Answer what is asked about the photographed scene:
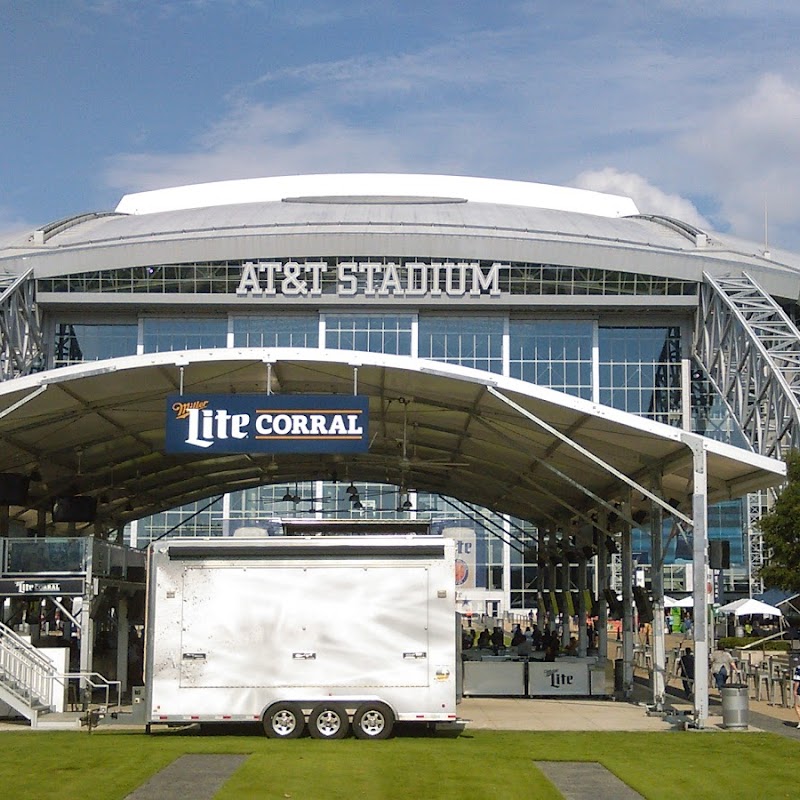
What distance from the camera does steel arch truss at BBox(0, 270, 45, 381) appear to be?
59.3m

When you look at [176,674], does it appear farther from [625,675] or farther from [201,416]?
[625,675]

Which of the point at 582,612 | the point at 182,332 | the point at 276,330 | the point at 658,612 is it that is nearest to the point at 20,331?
the point at 182,332

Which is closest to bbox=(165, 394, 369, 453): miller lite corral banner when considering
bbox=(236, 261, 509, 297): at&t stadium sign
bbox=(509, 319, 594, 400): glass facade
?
bbox=(509, 319, 594, 400): glass facade

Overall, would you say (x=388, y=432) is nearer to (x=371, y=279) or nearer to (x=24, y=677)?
(x=24, y=677)

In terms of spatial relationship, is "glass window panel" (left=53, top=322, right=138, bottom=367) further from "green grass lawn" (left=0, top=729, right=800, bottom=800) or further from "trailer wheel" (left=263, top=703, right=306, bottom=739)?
"trailer wheel" (left=263, top=703, right=306, bottom=739)

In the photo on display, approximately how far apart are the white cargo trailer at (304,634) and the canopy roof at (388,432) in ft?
15.3

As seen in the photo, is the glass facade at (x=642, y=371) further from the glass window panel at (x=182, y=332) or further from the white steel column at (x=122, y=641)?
the white steel column at (x=122, y=641)

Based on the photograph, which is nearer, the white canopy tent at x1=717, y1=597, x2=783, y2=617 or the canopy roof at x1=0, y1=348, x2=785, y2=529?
the canopy roof at x1=0, y1=348, x2=785, y2=529

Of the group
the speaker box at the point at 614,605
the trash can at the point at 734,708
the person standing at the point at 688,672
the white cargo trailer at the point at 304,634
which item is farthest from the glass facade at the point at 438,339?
the white cargo trailer at the point at 304,634

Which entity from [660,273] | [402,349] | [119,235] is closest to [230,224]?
[119,235]

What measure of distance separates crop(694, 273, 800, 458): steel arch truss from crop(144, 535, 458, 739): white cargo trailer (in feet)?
111

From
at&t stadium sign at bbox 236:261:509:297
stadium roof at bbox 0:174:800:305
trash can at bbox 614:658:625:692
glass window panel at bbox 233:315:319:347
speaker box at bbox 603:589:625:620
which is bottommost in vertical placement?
trash can at bbox 614:658:625:692

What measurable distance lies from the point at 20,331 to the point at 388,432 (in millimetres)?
31533

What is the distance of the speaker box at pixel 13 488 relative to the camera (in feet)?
105
